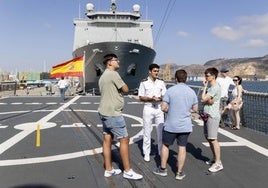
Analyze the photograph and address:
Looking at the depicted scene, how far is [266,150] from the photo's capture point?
734cm

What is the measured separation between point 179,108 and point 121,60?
1211 inches

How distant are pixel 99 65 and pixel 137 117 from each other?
77.6 feet

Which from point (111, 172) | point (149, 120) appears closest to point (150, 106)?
point (149, 120)

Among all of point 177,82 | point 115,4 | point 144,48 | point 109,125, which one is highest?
point 115,4

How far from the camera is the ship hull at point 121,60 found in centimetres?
3531

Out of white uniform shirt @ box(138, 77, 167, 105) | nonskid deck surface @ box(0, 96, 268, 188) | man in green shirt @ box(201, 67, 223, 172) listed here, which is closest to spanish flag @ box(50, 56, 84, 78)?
nonskid deck surface @ box(0, 96, 268, 188)

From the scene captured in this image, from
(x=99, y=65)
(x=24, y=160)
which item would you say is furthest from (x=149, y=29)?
(x=24, y=160)

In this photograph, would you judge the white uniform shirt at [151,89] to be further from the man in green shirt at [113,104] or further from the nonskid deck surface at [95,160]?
the nonskid deck surface at [95,160]

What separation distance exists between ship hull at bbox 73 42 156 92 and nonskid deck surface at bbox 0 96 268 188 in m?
25.5

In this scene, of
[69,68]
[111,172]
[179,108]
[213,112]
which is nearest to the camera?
[179,108]

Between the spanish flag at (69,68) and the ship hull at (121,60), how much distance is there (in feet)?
25.9

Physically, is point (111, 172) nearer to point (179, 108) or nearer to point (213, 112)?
point (179, 108)

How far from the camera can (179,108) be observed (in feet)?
17.1

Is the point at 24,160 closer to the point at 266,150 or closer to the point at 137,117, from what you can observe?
the point at 266,150
